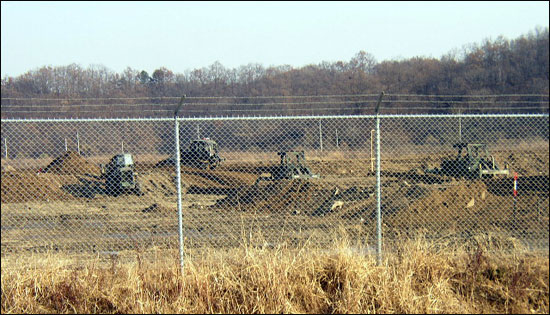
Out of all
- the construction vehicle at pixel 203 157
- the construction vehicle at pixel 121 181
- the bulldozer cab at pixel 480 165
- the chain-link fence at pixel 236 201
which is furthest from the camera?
the construction vehicle at pixel 203 157

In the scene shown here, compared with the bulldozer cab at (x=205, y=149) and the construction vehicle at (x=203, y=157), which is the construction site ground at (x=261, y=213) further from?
the bulldozer cab at (x=205, y=149)

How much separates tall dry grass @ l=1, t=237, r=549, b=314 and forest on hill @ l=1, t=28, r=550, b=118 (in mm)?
9673

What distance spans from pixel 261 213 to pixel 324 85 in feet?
101

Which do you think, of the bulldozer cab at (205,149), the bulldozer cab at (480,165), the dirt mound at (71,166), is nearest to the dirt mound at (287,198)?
the bulldozer cab at (480,165)

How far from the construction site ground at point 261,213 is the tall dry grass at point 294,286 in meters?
1.70

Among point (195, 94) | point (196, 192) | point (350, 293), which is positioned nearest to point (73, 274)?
point (350, 293)

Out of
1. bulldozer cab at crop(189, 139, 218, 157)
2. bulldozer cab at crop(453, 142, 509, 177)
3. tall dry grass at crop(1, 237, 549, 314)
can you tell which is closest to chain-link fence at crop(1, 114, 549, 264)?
bulldozer cab at crop(453, 142, 509, 177)

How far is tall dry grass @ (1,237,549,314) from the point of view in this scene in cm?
555

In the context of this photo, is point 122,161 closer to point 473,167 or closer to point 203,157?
point 203,157

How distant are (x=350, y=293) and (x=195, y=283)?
1757mm

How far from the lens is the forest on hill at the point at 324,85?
16766 mm

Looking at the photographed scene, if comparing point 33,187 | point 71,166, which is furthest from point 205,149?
point 33,187

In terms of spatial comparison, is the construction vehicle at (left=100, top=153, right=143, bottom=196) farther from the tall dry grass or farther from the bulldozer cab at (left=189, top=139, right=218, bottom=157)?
the tall dry grass

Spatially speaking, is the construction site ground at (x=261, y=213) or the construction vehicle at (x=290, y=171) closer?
the construction site ground at (x=261, y=213)
